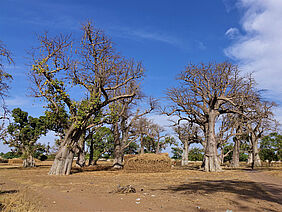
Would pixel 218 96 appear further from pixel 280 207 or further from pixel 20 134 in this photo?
pixel 20 134

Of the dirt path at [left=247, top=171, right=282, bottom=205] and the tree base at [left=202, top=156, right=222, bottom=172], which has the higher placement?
the tree base at [left=202, top=156, right=222, bottom=172]

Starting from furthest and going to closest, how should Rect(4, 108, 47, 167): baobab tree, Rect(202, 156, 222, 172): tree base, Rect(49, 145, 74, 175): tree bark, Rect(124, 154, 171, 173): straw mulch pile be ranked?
1. Rect(4, 108, 47, 167): baobab tree
2. Rect(202, 156, 222, 172): tree base
3. Rect(124, 154, 171, 173): straw mulch pile
4. Rect(49, 145, 74, 175): tree bark

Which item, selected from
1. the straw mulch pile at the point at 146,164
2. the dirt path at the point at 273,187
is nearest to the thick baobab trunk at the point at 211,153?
the straw mulch pile at the point at 146,164

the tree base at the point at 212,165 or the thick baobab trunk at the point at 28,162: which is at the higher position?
the tree base at the point at 212,165

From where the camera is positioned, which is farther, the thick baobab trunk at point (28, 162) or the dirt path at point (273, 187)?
the thick baobab trunk at point (28, 162)

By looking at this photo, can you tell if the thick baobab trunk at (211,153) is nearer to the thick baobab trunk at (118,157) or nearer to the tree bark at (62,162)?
the thick baobab trunk at (118,157)

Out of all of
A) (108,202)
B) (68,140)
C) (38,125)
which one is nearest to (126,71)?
(68,140)

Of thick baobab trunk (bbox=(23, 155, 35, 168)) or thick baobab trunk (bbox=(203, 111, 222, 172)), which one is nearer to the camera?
thick baobab trunk (bbox=(203, 111, 222, 172))

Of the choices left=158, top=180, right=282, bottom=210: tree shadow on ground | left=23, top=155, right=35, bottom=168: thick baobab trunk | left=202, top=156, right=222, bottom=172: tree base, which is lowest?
left=23, top=155, right=35, bottom=168: thick baobab trunk

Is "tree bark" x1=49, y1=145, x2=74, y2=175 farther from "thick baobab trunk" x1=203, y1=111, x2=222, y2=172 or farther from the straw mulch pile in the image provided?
"thick baobab trunk" x1=203, y1=111, x2=222, y2=172

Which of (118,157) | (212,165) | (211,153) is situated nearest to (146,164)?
(212,165)

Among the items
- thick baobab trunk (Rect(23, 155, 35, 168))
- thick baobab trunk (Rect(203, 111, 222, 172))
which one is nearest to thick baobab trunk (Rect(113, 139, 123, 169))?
thick baobab trunk (Rect(23, 155, 35, 168))

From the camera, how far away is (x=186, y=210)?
5.86 m

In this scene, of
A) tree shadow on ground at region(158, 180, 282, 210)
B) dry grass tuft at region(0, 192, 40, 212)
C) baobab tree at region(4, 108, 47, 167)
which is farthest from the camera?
baobab tree at region(4, 108, 47, 167)
